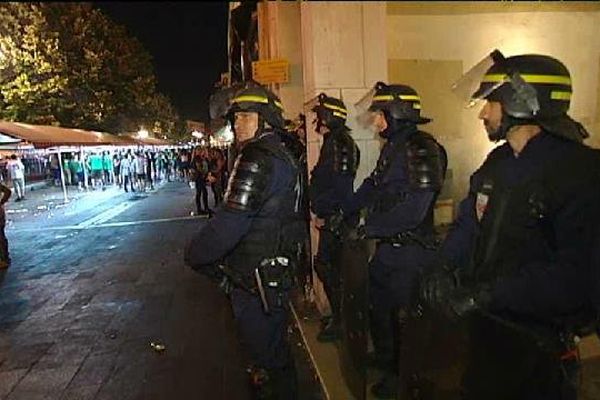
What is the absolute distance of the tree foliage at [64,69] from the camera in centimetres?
2141

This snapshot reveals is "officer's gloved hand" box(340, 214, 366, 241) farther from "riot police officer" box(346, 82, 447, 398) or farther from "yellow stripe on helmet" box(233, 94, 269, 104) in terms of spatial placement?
"yellow stripe on helmet" box(233, 94, 269, 104)

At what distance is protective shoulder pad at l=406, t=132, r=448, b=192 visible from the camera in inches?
131

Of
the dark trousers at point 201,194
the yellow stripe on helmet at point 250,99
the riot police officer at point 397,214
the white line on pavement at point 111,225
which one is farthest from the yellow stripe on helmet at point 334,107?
the dark trousers at point 201,194

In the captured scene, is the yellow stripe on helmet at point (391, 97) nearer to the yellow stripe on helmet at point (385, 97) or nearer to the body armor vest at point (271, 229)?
the yellow stripe on helmet at point (385, 97)

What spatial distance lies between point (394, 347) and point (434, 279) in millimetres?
1585

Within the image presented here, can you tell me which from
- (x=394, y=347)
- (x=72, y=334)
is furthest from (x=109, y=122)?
(x=394, y=347)

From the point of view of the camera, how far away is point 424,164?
11.0 feet

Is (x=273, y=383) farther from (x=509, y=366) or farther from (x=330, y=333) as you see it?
(x=509, y=366)

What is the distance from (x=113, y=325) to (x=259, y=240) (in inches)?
124

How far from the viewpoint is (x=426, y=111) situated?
632 cm

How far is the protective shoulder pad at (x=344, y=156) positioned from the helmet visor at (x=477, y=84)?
1643 mm

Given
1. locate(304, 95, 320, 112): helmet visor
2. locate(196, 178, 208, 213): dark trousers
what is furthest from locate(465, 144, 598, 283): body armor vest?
locate(196, 178, 208, 213): dark trousers

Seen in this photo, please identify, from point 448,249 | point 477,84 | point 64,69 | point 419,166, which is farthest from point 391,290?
point 64,69

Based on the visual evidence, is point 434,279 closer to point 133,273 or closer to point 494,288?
point 494,288
